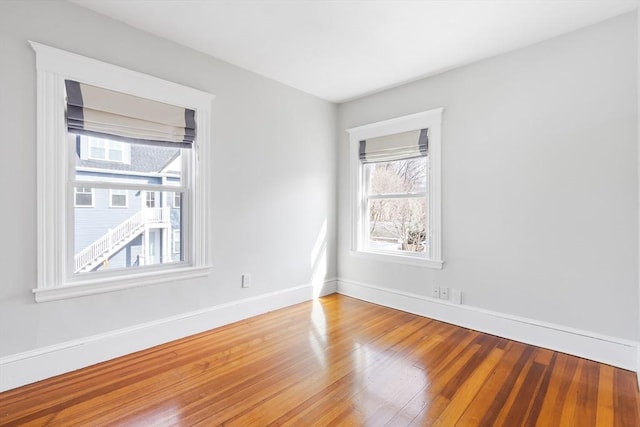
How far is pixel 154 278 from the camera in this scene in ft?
8.48

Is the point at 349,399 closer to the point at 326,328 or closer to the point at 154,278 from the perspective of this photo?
the point at 326,328

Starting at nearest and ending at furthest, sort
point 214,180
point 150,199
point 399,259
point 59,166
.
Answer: point 59,166
point 150,199
point 214,180
point 399,259

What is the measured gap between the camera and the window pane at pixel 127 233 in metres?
2.33

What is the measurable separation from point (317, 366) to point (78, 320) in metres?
1.71

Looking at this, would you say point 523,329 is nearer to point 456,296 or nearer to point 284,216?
point 456,296

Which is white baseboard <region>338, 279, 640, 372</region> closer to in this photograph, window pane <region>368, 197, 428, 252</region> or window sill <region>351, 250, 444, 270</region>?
window sill <region>351, 250, 444, 270</region>

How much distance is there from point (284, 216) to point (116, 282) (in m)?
1.71

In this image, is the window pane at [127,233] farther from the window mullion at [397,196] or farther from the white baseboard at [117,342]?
the window mullion at [397,196]

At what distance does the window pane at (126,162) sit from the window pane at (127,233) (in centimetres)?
12

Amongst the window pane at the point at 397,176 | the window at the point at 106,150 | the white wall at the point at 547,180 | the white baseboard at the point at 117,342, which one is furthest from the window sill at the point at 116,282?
the white wall at the point at 547,180

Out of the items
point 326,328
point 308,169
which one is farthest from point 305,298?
point 308,169

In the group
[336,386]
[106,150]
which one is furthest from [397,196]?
[106,150]

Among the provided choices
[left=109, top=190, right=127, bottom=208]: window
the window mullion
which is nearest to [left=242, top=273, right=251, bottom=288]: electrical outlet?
[left=109, top=190, right=127, bottom=208]: window

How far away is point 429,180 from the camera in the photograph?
3309mm
